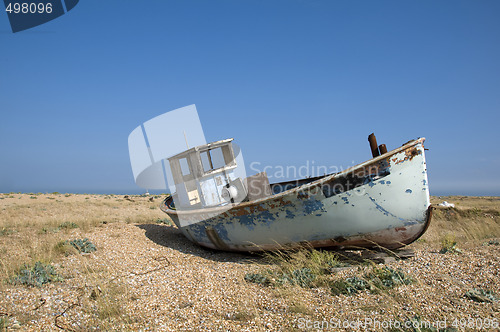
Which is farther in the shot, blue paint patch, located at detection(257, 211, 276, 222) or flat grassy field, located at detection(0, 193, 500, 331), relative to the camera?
blue paint patch, located at detection(257, 211, 276, 222)

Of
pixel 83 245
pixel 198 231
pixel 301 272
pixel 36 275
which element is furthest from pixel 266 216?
pixel 83 245

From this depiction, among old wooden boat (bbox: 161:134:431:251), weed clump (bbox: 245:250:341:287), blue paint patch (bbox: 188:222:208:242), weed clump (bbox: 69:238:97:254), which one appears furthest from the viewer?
blue paint patch (bbox: 188:222:208:242)

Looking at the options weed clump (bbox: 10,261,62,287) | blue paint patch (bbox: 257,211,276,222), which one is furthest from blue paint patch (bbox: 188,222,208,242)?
weed clump (bbox: 10,261,62,287)

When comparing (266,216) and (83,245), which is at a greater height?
(83,245)

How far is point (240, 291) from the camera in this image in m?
4.49

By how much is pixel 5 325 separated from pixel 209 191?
17.1ft

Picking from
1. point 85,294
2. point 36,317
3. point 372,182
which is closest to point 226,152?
point 372,182

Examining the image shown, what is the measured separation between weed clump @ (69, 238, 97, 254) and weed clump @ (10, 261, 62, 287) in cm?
122

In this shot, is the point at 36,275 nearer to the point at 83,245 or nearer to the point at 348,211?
the point at 83,245

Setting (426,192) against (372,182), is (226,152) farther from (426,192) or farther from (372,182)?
(426,192)

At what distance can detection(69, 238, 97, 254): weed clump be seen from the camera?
662 centimetres

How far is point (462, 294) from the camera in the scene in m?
3.58

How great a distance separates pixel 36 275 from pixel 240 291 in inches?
146

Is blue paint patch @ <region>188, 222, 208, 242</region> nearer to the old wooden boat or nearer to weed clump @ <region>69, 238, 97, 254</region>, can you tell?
the old wooden boat
